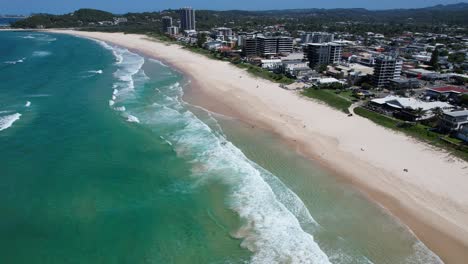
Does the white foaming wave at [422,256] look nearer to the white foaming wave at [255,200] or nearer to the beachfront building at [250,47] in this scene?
the white foaming wave at [255,200]

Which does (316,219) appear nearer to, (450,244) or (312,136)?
(450,244)

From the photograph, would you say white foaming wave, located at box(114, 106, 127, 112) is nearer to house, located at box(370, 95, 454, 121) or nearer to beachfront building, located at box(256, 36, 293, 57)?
house, located at box(370, 95, 454, 121)

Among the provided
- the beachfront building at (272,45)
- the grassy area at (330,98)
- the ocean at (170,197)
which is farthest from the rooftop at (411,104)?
the beachfront building at (272,45)

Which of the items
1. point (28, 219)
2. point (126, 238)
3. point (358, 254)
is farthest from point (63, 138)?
point (358, 254)

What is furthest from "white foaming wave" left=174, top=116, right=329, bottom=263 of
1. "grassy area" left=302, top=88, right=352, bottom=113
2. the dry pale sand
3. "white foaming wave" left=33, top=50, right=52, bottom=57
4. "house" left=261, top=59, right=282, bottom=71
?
"white foaming wave" left=33, top=50, right=52, bottom=57

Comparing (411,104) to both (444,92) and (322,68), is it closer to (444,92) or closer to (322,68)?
(444,92)

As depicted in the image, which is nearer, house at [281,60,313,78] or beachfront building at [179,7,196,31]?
house at [281,60,313,78]
